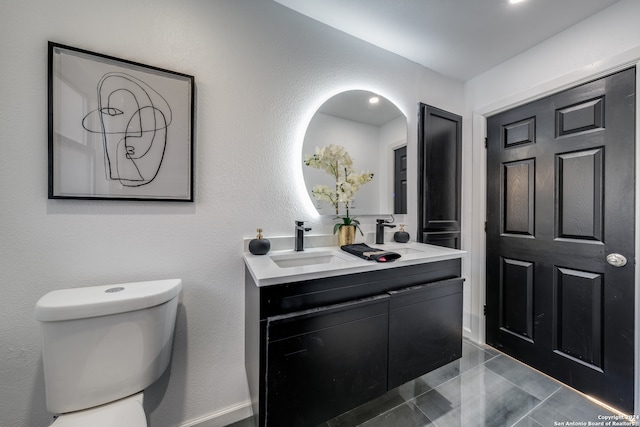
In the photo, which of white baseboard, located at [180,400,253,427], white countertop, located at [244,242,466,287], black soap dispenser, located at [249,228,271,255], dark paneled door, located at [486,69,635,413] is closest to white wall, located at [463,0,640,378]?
dark paneled door, located at [486,69,635,413]

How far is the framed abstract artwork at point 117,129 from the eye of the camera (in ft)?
3.29

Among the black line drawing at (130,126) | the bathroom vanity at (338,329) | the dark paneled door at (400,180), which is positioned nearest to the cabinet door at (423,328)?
the bathroom vanity at (338,329)

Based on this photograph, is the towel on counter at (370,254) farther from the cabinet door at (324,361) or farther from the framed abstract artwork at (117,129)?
the framed abstract artwork at (117,129)

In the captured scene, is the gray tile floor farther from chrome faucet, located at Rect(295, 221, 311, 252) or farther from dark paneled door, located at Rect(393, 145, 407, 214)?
dark paneled door, located at Rect(393, 145, 407, 214)

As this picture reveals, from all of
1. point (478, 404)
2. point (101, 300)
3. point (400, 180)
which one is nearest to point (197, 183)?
point (101, 300)

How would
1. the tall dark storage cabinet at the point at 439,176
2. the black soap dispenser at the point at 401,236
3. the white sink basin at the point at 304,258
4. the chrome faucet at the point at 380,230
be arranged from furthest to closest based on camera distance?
the tall dark storage cabinet at the point at 439,176 → the black soap dispenser at the point at 401,236 → the chrome faucet at the point at 380,230 → the white sink basin at the point at 304,258

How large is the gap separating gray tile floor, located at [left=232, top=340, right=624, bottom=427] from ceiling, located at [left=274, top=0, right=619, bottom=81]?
2.44 meters

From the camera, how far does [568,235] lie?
162 centimetres

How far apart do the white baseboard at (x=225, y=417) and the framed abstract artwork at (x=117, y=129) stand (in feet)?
3.87

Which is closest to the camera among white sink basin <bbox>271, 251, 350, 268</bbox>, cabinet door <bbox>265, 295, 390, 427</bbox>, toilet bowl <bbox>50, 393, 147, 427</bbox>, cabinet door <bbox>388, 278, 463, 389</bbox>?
toilet bowl <bbox>50, 393, 147, 427</bbox>

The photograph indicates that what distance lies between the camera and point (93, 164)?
3.44 feet

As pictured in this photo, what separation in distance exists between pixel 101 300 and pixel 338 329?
3.09ft

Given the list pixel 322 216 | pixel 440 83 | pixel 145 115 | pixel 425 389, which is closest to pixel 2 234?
pixel 145 115

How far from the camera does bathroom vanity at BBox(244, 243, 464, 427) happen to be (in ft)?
3.14
